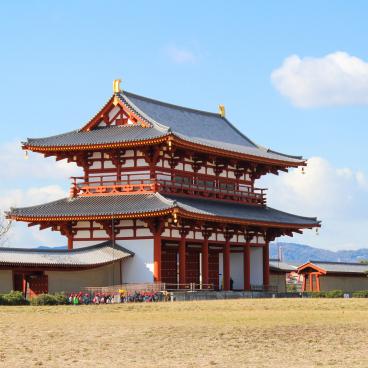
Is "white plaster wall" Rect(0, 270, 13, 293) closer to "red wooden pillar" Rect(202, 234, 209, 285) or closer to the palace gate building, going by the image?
the palace gate building

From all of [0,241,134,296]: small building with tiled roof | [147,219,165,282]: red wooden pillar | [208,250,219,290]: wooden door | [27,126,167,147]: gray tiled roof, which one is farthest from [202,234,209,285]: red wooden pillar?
[27,126,167,147]: gray tiled roof

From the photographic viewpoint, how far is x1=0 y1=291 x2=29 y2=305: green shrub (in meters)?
53.9

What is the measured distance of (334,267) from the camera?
9044cm

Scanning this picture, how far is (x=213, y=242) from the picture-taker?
7031cm

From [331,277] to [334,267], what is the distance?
1.61m

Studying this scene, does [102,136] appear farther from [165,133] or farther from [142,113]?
[165,133]

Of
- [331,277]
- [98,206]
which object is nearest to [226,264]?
[98,206]

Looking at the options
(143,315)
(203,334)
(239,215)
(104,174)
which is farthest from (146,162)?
(203,334)

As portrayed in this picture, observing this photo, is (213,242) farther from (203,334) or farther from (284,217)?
(203,334)

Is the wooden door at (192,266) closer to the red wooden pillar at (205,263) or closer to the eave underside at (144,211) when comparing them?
the red wooden pillar at (205,263)

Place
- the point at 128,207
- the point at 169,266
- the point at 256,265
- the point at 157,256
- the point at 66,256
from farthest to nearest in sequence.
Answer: the point at 256,265
the point at 169,266
the point at 157,256
the point at 128,207
the point at 66,256

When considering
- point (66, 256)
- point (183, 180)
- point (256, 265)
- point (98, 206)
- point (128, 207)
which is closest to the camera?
point (66, 256)

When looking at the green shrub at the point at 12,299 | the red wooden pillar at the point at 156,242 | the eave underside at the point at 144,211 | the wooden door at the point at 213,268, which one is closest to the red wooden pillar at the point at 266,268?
the eave underside at the point at 144,211

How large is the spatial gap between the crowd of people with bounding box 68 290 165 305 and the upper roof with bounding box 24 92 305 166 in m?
10.6
